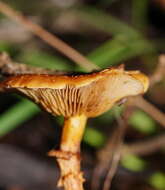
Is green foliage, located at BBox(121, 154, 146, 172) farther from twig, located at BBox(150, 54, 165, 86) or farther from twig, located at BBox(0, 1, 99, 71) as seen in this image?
twig, located at BBox(0, 1, 99, 71)

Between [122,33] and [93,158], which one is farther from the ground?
[122,33]

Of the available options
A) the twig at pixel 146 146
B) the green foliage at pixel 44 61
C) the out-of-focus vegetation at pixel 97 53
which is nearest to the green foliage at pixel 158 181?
the out-of-focus vegetation at pixel 97 53

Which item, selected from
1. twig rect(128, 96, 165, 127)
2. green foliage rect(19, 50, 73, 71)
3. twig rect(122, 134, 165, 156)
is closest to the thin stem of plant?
twig rect(128, 96, 165, 127)

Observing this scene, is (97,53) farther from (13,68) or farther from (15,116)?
(13,68)

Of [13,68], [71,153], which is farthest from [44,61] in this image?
[71,153]

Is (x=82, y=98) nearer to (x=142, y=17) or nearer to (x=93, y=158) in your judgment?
(x=93, y=158)

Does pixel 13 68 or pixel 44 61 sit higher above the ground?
pixel 44 61

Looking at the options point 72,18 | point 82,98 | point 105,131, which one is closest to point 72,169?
point 82,98

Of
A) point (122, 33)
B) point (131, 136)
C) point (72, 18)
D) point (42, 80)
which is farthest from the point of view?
point (72, 18)
